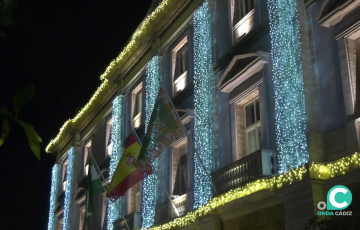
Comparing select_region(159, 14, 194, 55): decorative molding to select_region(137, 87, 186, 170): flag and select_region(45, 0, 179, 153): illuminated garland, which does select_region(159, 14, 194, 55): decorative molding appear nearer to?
select_region(45, 0, 179, 153): illuminated garland

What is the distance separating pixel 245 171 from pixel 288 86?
8.61 feet

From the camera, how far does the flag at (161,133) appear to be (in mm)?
16766

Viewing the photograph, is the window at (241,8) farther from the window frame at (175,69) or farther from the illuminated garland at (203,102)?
the window frame at (175,69)

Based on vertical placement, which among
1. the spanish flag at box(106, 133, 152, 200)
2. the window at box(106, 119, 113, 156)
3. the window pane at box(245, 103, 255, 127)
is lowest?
the spanish flag at box(106, 133, 152, 200)

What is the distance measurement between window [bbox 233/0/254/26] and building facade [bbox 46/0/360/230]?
0.13 feet

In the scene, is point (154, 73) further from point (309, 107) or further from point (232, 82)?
point (309, 107)

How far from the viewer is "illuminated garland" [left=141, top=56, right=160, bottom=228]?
21078 millimetres

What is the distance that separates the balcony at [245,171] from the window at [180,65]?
6.06 meters

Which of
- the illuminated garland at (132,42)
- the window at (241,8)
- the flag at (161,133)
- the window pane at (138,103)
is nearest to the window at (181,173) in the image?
the flag at (161,133)

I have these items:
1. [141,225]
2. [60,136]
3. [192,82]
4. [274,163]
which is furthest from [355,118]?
[60,136]

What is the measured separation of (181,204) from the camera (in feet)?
62.3

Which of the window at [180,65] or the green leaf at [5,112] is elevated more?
the window at [180,65]

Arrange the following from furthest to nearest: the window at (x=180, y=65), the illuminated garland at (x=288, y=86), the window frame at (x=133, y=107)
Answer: the window frame at (x=133, y=107)
the window at (x=180, y=65)
the illuminated garland at (x=288, y=86)

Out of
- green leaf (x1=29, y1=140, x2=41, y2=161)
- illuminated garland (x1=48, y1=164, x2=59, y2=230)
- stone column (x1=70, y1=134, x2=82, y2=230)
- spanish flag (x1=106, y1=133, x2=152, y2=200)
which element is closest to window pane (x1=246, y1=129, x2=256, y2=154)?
spanish flag (x1=106, y1=133, x2=152, y2=200)
